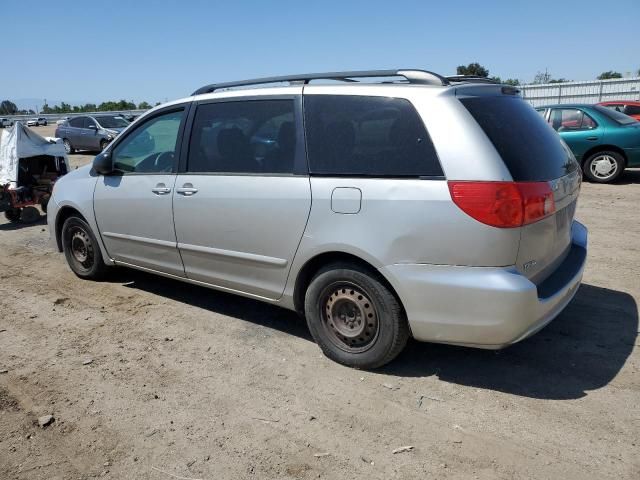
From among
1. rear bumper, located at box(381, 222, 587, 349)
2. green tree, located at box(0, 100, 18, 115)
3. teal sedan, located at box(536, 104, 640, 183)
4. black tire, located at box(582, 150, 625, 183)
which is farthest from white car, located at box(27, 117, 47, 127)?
rear bumper, located at box(381, 222, 587, 349)

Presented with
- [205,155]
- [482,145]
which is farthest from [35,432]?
[482,145]

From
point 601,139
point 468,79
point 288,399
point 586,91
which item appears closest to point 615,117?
point 601,139

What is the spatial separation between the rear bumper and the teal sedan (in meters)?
8.12

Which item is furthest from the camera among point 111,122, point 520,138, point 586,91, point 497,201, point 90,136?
point 586,91

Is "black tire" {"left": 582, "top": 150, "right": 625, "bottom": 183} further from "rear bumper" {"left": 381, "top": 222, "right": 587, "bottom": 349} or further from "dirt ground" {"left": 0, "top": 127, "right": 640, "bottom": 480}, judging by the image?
"rear bumper" {"left": 381, "top": 222, "right": 587, "bottom": 349}

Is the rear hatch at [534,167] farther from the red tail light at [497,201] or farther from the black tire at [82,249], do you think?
the black tire at [82,249]

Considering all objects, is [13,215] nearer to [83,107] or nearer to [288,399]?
[288,399]

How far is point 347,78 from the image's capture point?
3711 millimetres

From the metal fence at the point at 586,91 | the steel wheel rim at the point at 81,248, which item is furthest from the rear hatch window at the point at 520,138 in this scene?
the metal fence at the point at 586,91

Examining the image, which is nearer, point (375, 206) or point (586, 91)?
point (375, 206)

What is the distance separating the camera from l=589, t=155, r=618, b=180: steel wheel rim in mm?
10266

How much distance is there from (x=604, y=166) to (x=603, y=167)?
3cm

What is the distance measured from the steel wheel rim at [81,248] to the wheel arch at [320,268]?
8.97 ft

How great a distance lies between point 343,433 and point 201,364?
1312mm
